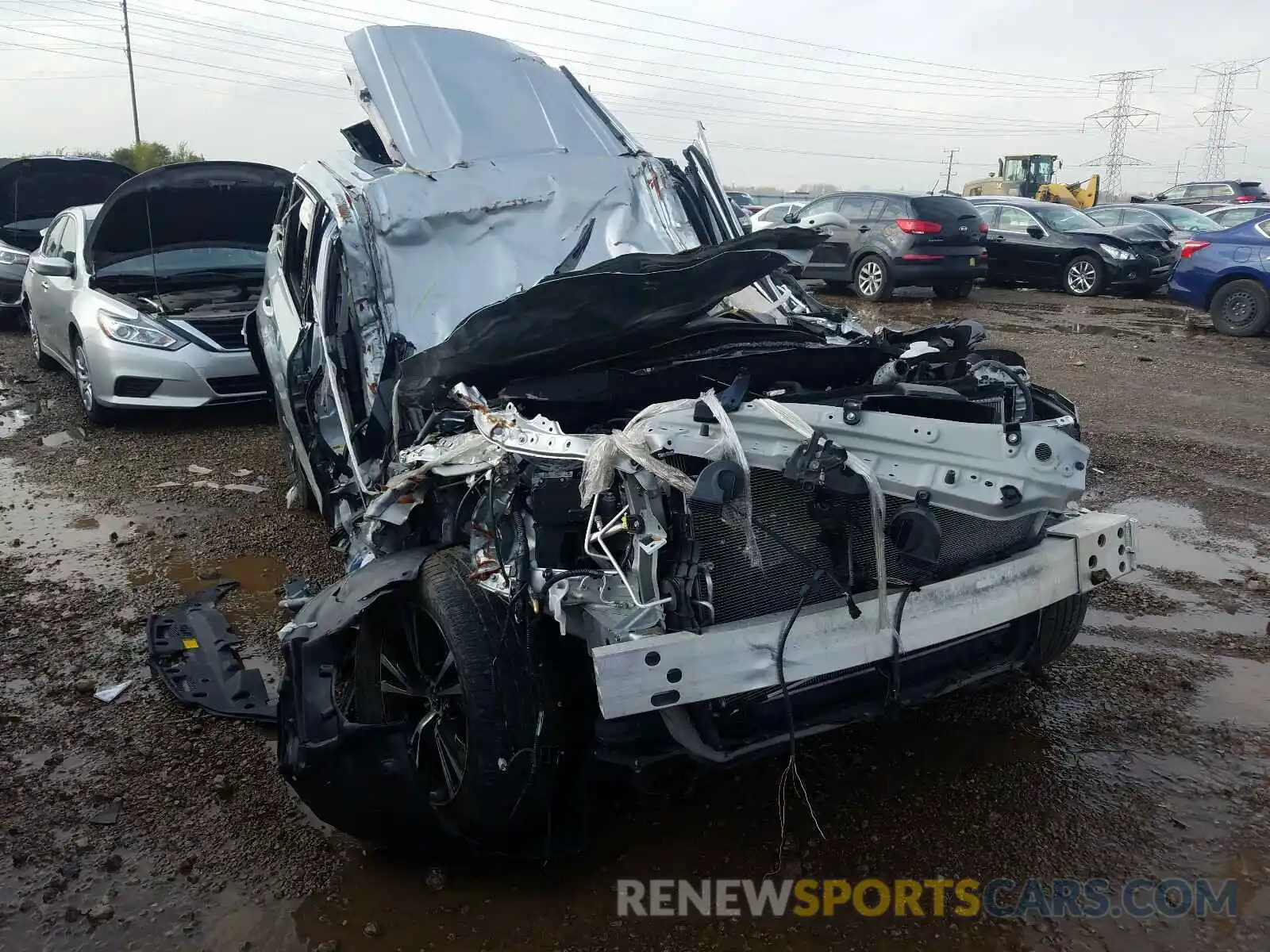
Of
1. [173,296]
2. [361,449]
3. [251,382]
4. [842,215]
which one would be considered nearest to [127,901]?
[361,449]

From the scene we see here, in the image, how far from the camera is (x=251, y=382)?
6.80 meters

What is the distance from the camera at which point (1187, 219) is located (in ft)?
56.3

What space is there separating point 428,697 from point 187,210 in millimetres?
6094

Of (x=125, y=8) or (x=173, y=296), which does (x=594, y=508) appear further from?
(x=125, y=8)

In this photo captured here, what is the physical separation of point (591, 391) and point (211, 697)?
1877 mm

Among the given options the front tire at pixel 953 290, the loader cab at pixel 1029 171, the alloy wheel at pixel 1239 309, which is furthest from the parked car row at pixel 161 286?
the loader cab at pixel 1029 171

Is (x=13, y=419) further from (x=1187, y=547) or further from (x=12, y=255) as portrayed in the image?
(x=1187, y=547)

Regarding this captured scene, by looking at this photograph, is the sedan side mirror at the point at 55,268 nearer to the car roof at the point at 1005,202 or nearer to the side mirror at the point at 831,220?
the side mirror at the point at 831,220

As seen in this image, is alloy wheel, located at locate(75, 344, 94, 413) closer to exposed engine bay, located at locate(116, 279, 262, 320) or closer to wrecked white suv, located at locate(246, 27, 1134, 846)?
exposed engine bay, located at locate(116, 279, 262, 320)

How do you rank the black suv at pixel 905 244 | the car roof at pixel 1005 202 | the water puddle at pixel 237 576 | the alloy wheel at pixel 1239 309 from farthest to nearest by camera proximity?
the car roof at pixel 1005 202
the black suv at pixel 905 244
the alloy wheel at pixel 1239 309
the water puddle at pixel 237 576

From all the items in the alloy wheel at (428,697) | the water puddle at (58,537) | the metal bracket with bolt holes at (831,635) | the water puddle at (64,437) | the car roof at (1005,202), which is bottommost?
the water puddle at (64,437)

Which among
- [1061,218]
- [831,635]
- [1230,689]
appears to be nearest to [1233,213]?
[1061,218]

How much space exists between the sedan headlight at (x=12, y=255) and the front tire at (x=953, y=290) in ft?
37.5

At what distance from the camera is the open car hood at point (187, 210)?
22.7 feet
